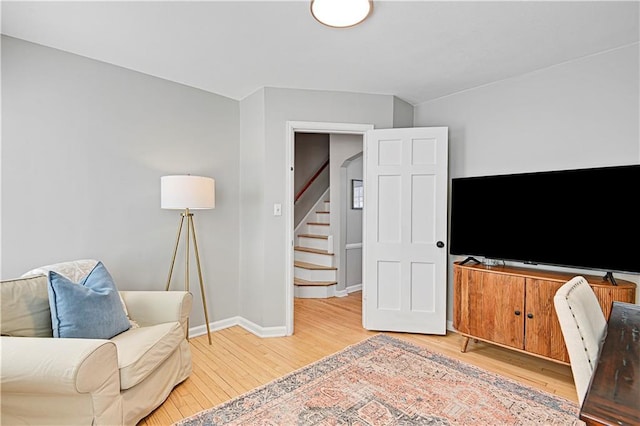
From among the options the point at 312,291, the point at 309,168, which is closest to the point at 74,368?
the point at 312,291

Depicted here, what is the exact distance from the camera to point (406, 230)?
3.27 m

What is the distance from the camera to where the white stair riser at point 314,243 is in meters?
5.04

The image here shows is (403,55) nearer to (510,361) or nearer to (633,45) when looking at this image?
(633,45)

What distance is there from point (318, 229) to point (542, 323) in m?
3.53

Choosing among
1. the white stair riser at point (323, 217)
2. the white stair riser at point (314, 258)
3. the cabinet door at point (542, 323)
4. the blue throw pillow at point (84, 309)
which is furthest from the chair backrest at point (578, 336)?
the white stair riser at point (323, 217)

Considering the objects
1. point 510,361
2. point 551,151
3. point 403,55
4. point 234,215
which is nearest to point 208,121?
point 234,215

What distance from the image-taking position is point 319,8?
188cm

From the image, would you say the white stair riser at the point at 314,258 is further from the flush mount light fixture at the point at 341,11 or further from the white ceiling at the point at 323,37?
the flush mount light fixture at the point at 341,11

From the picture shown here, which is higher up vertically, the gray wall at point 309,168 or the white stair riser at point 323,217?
the gray wall at point 309,168

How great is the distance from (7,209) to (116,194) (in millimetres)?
685

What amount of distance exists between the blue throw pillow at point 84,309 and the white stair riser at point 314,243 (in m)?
3.25

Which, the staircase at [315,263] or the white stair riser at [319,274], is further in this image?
→ the white stair riser at [319,274]

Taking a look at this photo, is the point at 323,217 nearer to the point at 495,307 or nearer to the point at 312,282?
the point at 312,282

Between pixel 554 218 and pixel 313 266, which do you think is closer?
pixel 554 218
